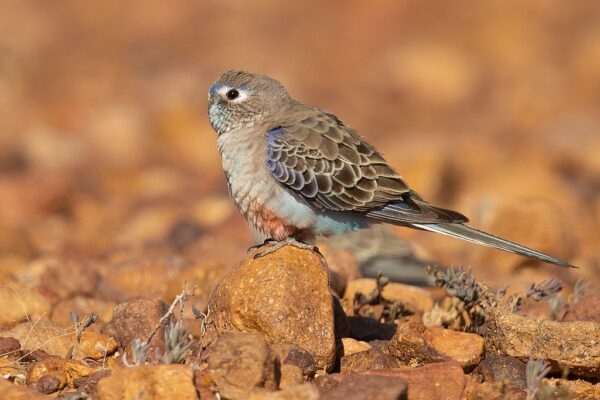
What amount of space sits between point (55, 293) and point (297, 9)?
16717 millimetres

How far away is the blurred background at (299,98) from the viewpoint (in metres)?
12.3

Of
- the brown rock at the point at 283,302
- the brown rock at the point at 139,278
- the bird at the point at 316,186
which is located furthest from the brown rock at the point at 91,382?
the brown rock at the point at 139,278

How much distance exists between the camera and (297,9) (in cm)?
2453

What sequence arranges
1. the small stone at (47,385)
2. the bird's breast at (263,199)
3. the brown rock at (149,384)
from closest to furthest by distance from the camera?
the brown rock at (149,384)
the small stone at (47,385)
the bird's breast at (263,199)

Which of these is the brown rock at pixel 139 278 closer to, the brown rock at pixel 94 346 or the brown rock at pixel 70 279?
the brown rock at pixel 70 279

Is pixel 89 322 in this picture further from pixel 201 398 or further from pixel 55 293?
pixel 55 293

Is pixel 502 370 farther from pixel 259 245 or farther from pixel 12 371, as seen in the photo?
pixel 12 371

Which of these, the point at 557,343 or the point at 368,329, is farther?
the point at 368,329

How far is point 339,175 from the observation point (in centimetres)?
793

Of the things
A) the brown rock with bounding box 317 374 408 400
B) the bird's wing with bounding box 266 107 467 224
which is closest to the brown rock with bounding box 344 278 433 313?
the bird's wing with bounding box 266 107 467 224

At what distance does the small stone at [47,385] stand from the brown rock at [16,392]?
0.39 m

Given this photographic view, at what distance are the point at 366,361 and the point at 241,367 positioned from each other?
129cm

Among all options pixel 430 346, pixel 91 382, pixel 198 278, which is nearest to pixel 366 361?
pixel 430 346

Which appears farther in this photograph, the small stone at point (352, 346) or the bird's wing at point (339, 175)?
the bird's wing at point (339, 175)
